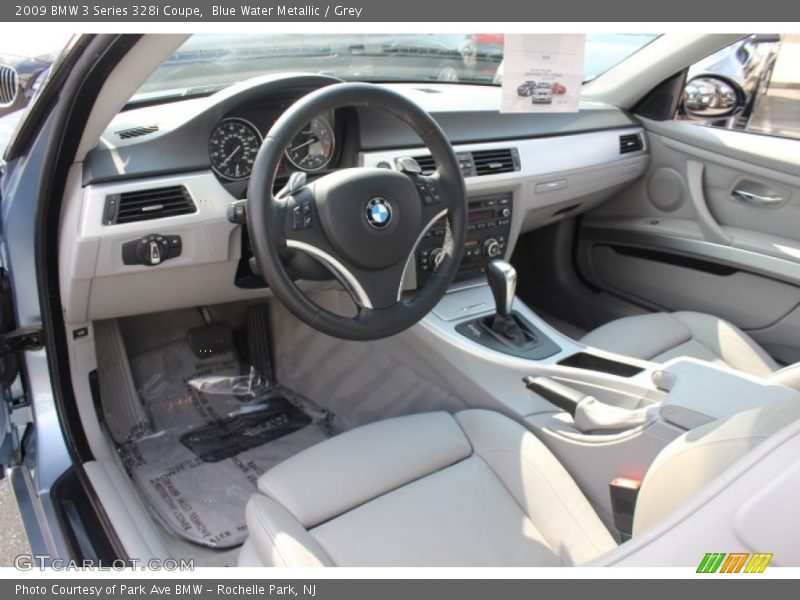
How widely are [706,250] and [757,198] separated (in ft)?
0.79

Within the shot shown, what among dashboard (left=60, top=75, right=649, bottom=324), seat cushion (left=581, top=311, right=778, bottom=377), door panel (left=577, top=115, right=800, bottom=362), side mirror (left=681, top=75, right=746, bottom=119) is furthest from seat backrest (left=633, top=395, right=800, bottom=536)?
side mirror (left=681, top=75, right=746, bottom=119)

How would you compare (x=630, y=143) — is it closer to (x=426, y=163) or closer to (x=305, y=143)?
(x=426, y=163)

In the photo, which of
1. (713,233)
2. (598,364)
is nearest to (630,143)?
(713,233)

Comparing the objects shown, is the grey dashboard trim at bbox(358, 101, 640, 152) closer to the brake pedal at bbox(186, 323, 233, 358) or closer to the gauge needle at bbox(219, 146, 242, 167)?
the gauge needle at bbox(219, 146, 242, 167)

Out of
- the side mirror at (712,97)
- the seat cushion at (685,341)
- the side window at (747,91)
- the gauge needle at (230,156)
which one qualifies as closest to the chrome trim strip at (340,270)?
the gauge needle at (230,156)

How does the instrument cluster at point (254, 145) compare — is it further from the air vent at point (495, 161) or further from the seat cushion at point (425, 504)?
the seat cushion at point (425, 504)

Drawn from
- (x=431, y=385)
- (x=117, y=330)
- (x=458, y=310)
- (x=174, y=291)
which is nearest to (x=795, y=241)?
(x=458, y=310)

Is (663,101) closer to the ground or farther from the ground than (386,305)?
farther from the ground

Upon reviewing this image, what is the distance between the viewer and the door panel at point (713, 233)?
2.11 metres

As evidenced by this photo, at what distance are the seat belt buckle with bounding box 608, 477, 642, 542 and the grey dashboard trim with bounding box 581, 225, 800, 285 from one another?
1.23 meters

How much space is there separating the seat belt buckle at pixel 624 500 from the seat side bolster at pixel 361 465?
1.14 feet

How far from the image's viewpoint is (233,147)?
1.62 m

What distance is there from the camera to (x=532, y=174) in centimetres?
212

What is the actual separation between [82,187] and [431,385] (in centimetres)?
104
